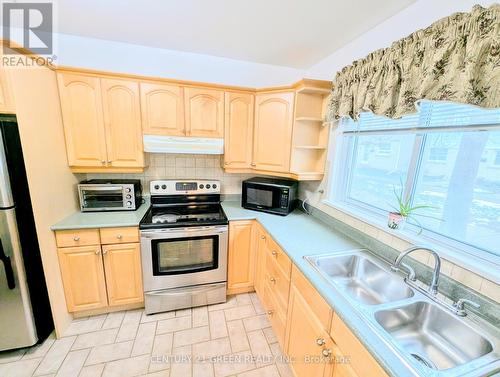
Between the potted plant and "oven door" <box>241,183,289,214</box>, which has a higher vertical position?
the potted plant

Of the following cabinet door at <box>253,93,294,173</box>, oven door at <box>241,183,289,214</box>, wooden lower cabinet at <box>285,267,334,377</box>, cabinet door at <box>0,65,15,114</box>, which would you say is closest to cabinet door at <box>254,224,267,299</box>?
oven door at <box>241,183,289,214</box>

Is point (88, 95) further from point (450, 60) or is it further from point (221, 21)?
point (450, 60)

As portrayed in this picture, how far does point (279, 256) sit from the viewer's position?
1619 millimetres

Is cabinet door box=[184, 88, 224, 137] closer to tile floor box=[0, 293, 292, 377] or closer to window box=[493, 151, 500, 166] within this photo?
tile floor box=[0, 293, 292, 377]

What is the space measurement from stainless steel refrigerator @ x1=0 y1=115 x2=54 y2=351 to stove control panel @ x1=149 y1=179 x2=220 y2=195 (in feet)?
2.96

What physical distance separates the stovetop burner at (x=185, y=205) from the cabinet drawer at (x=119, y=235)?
0.42 ft

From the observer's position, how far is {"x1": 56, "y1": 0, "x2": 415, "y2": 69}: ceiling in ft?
4.55

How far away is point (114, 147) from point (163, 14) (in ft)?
3.72

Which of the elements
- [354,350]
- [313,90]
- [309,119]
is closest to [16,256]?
[354,350]

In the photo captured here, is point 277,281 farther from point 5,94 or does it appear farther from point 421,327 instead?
point 5,94

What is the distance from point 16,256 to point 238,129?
193 cm

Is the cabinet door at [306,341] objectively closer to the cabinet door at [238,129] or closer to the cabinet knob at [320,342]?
the cabinet knob at [320,342]

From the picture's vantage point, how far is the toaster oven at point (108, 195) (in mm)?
1928

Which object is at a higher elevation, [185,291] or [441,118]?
[441,118]
